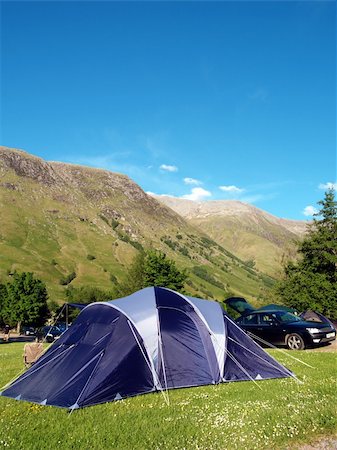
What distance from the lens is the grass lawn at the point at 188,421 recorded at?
6.68 metres

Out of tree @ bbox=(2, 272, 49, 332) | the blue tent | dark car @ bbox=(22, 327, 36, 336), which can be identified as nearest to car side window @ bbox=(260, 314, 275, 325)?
the blue tent

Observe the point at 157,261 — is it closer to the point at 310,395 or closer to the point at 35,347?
the point at 35,347

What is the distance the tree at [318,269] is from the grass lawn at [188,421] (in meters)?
30.9

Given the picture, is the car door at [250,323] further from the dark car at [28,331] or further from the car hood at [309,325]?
the dark car at [28,331]

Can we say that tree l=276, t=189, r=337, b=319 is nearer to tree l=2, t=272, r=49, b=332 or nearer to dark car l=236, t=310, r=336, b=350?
dark car l=236, t=310, r=336, b=350

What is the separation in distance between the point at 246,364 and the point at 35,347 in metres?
7.91

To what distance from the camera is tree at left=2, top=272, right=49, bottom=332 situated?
8088 centimetres

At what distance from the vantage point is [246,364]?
11.5 metres

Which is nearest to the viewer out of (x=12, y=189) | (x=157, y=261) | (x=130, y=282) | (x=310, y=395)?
(x=310, y=395)

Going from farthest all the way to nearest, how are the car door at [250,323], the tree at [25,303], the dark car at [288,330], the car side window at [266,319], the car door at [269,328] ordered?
the tree at [25,303], the car door at [250,323], the car side window at [266,319], the car door at [269,328], the dark car at [288,330]

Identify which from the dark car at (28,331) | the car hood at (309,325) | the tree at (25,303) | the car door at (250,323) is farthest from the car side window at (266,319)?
the tree at (25,303)

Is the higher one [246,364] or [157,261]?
[157,261]

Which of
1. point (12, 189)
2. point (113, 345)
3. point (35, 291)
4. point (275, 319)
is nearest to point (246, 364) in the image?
point (113, 345)

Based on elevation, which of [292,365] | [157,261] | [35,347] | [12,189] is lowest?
[292,365]
